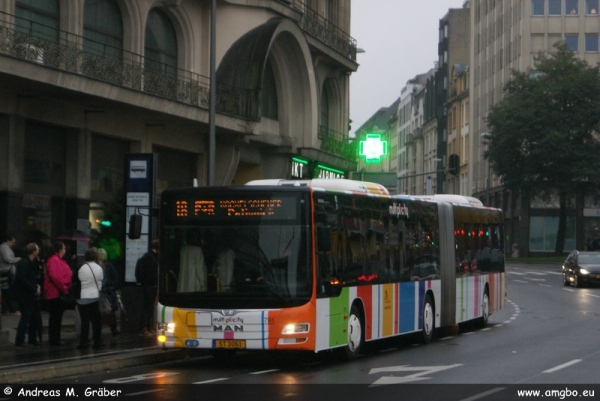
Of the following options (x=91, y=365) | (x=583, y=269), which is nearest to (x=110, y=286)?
(x=91, y=365)

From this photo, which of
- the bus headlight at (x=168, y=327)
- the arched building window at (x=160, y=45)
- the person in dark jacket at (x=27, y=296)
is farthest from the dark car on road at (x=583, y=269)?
the bus headlight at (x=168, y=327)

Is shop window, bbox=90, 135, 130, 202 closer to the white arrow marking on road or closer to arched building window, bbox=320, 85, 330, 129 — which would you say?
arched building window, bbox=320, 85, 330, 129

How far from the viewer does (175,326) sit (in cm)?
1691

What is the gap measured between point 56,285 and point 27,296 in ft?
1.62

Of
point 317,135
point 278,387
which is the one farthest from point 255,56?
point 278,387

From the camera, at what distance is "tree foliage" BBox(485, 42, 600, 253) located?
255ft

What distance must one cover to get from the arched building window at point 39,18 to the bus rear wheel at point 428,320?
10702 mm

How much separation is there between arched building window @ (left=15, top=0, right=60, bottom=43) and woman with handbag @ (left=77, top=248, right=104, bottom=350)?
8784 millimetres

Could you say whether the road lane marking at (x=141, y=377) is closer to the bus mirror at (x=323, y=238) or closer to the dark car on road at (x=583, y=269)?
the bus mirror at (x=323, y=238)

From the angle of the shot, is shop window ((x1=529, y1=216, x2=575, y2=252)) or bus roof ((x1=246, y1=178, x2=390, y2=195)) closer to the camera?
bus roof ((x1=246, y1=178, x2=390, y2=195))

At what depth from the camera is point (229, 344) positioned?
16.5m

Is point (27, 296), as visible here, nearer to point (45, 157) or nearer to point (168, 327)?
point (168, 327)

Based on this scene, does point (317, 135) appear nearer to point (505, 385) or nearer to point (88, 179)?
point (88, 179)

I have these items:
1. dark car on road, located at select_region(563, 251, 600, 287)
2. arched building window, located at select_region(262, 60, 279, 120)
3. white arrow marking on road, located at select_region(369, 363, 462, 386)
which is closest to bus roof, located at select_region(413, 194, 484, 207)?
white arrow marking on road, located at select_region(369, 363, 462, 386)
